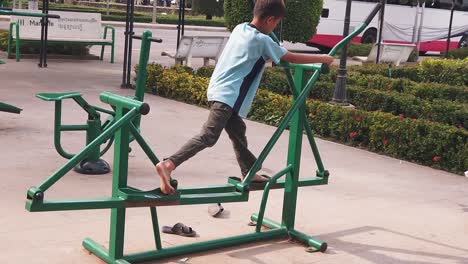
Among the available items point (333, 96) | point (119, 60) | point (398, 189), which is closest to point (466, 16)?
point (119, 60)

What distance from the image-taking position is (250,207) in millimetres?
5898

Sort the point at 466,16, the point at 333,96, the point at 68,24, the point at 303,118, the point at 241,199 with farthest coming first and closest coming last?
the point at 466,16 → the point at 68,24 → the point at 333,96 → the point at 303,118 → the point at 241,199

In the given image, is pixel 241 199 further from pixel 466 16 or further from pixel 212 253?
pixel 466 16

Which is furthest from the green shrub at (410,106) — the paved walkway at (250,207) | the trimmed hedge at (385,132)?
the paved walkway at (250,207)

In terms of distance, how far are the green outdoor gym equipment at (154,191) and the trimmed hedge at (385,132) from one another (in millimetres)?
3099

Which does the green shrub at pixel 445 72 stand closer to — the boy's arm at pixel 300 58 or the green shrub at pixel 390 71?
the green shrub at pixel 390 71

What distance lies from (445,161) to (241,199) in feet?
13.1

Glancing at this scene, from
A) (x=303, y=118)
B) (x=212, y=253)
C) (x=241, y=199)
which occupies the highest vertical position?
(x=303, y=118)

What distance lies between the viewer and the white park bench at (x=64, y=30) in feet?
49.8

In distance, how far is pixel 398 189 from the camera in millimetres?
6938

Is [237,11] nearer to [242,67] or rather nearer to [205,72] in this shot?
[205,72]

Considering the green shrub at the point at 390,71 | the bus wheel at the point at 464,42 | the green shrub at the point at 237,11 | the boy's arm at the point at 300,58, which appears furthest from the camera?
the bus wheel at the point at 464,42

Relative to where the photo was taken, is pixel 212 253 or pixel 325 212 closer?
pixel 212 253

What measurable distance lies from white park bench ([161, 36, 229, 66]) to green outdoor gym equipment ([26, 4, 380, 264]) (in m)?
8.54
